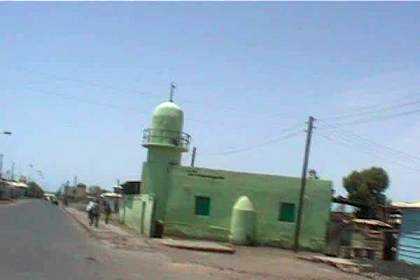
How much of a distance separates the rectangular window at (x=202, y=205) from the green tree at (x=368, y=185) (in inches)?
1563

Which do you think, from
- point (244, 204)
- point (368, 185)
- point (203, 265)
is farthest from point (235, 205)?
point (368, 185)

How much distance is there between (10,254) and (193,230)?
70.1ft

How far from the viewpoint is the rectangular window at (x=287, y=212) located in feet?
134

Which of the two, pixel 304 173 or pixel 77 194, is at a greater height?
pixel 304 173

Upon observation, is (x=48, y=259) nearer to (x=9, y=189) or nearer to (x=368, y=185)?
(x=368, y=185)

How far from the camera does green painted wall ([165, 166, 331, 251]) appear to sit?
132 feet

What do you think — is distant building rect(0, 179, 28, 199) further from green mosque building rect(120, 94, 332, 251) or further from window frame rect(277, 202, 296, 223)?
window frame rect(277, 202, 296, 223)

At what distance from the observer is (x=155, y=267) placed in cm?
2061

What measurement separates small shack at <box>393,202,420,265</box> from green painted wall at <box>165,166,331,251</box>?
758cm

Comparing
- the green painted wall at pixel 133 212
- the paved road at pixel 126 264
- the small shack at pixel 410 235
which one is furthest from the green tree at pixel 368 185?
the paved road at pixel 126 264

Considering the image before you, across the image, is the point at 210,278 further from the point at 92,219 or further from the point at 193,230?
the point at 92,219

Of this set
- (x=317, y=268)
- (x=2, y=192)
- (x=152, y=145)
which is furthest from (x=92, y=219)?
(x=2, y=192)

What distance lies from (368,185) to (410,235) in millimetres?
47660

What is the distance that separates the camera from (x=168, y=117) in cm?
4503
